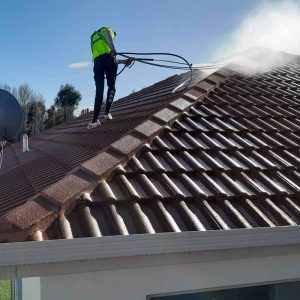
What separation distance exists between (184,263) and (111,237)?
A: 0.68 m

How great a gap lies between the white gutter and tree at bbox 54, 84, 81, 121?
42.5 m

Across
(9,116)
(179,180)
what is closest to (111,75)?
(9,116)

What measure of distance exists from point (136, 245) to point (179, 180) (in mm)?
1086

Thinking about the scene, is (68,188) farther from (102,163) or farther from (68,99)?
(68,99)

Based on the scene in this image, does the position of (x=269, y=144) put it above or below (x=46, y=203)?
above

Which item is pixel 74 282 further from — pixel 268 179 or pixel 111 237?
pixel 268 179

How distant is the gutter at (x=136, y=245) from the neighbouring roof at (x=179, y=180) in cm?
14

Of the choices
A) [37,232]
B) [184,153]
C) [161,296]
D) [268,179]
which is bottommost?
[161,296]

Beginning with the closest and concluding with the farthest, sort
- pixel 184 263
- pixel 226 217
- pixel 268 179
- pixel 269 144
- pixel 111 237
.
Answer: pixel 111 237, pixel 184 263, pixel 226 217, pixel 268 179, pixel 269 144

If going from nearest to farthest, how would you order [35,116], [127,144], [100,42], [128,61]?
[127,144]
[100,42]
[128,61]
[35,116]

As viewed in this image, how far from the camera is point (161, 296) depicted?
3064mm

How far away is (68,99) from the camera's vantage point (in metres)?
44.8

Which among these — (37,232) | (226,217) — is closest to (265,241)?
(226,217)

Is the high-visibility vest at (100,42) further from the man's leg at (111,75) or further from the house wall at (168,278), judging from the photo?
the house wall at (168,278)
